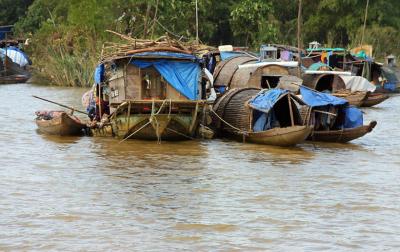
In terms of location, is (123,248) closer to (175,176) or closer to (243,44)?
(175,176)

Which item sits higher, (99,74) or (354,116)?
(99,74)

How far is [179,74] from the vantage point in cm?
1623

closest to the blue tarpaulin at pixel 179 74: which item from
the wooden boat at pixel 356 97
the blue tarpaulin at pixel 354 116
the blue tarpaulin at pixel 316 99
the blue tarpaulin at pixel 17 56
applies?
the blue tarpaulin at pixel 316 99

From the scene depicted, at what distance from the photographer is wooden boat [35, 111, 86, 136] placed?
16.9 m

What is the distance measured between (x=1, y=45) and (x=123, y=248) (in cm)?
3620

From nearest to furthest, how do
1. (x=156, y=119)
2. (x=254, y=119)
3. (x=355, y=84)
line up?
(x=156, y=119)
(x=254, y=119)
(x=355, y=84)

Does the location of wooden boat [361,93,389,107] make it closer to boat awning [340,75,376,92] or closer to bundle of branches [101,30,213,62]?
boat awning [340,75,376,92]

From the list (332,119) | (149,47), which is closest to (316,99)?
(332,119)

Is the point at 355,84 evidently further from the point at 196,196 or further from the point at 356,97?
the point at 196,196

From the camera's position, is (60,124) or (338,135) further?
(60,124)

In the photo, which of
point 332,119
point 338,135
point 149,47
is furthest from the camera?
point 332,119

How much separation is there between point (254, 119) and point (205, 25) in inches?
846

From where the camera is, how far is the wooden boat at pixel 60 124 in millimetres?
16922

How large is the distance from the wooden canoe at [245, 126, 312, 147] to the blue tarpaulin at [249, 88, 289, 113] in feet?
1.53
